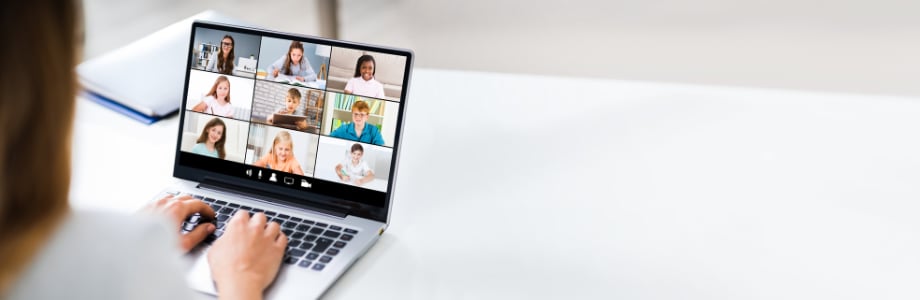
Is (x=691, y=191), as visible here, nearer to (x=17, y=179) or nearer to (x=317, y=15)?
(x=17, y=179)

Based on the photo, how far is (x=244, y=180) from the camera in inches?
38.3

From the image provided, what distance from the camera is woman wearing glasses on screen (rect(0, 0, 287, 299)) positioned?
1.27 feet

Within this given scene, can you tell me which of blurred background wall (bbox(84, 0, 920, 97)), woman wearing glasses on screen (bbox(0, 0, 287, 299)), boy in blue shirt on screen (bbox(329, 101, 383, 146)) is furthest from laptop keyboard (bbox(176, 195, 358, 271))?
blurred background wall (bbox(84, 0, 920, 97))

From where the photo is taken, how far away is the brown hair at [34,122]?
384 millimetres

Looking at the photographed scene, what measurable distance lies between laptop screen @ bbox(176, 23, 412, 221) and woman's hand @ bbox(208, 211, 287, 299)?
0.10 m

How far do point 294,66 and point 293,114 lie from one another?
6cm

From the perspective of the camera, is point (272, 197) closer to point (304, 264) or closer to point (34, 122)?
point (304, 264)

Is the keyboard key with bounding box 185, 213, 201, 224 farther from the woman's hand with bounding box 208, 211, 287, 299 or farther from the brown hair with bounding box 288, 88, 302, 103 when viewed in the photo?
the brown hair with bounding box 288, 88, 302, 103

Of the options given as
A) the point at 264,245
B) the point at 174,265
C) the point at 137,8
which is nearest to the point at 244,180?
the point at 264,245

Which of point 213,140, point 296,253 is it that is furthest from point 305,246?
point 213,140

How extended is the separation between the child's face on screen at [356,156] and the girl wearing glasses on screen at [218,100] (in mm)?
190

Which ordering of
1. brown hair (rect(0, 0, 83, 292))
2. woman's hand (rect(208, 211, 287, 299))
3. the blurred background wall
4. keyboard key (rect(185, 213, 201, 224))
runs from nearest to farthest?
→ brown hair (rect(0, 0, 83, 292)) < woman's hand (rect(208, 211, 287, 299)) < keyboard key (rect(185, 213, 201, 224)) < the blurred background wall

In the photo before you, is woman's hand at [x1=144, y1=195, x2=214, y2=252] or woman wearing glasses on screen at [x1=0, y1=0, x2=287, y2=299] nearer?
woman wearing glasses on screen at [x1=0, y1=0, x2=287, y2=299]

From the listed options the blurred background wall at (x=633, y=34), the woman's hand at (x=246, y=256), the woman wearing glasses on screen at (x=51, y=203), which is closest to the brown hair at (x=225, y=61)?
the woman's hand at (x=246, y=256)
